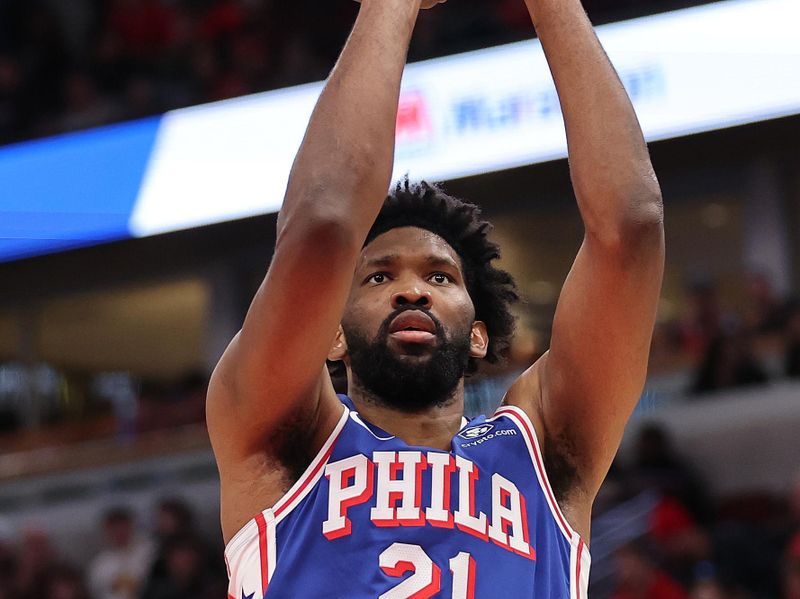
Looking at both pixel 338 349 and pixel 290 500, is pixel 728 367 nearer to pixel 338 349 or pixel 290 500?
pixel 338 349

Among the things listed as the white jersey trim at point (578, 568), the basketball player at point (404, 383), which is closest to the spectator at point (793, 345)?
the basketball player at point (404, 383)

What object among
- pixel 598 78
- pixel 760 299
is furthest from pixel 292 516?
pixel 760 299

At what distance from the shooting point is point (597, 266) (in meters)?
2.62

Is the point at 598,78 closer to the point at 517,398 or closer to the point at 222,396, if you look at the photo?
the point at 517,398

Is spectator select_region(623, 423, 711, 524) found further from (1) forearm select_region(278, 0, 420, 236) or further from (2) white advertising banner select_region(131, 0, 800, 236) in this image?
(1) forearm select_region(278, 0, 420, 236)

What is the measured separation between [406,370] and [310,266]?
0.47 metres

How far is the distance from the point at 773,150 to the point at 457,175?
6.96 ft

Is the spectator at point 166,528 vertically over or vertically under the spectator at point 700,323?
under

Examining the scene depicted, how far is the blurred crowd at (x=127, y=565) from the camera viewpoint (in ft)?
26.3

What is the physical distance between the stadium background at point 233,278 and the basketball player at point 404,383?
3.44m

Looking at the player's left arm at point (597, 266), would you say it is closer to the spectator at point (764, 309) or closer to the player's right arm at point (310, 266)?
the player's right arm at point (310, 266)

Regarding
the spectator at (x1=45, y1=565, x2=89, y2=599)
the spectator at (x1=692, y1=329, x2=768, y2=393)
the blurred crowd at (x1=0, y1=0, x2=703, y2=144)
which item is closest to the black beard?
the spectator at (x1=692, y1=329, x2=768, y2=393)

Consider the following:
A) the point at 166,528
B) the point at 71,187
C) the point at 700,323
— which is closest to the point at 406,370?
the point at 166,528

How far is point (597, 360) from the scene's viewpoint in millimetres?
2664
